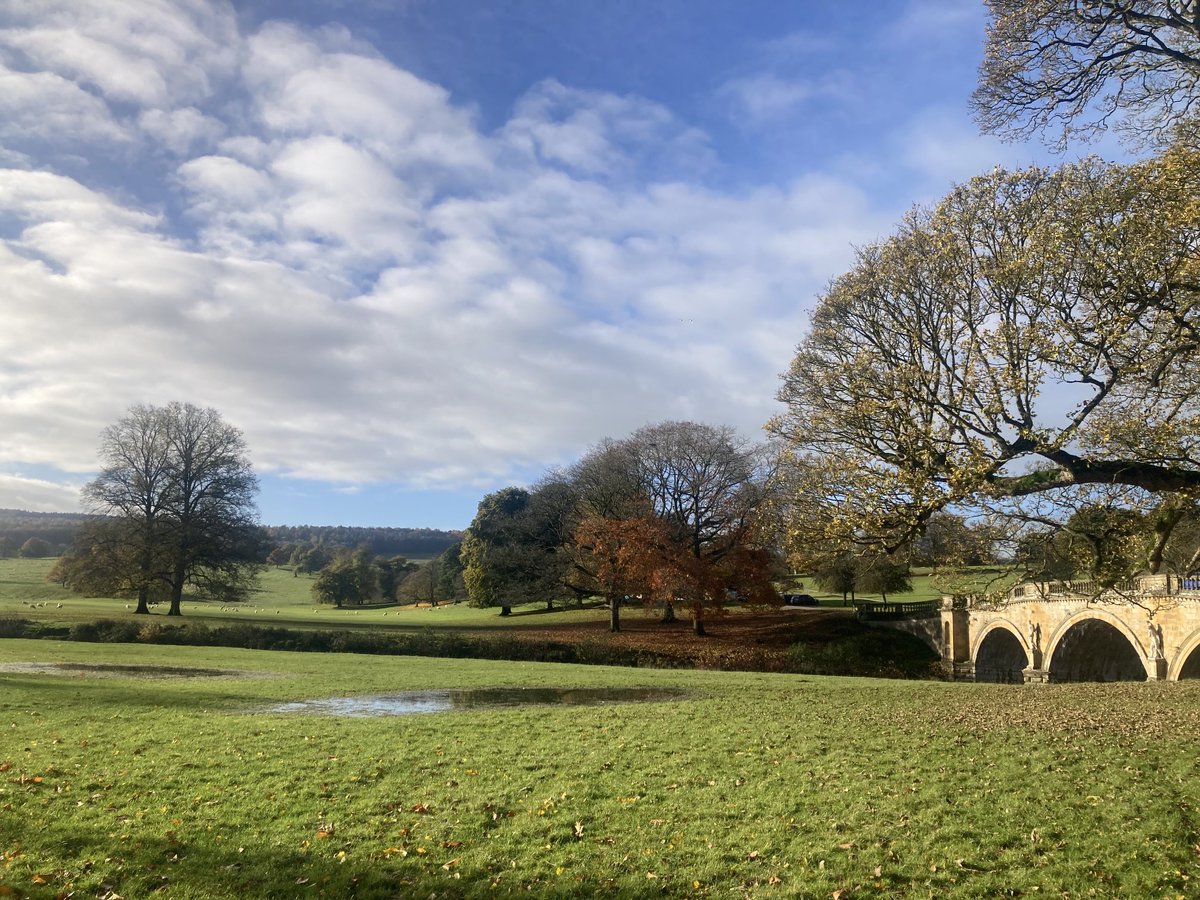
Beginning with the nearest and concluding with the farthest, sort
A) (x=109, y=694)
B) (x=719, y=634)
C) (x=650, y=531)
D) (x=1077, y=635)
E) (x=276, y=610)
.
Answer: (x=109, y=694) → (x=1077, y=635) → (x=650, y=531) → (x=719, y=634) → (x=276, y=610)

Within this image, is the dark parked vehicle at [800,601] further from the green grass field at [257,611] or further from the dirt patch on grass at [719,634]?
the green grass field at [257,611]

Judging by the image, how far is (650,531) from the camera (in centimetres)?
4278

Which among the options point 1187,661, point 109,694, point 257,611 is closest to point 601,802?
point 109,694

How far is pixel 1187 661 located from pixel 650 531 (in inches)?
960

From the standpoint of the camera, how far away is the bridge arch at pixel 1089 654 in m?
35.4

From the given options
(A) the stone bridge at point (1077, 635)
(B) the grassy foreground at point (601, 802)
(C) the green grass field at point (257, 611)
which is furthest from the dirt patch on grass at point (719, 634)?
(B) the grassy foreground at point (601, 802)

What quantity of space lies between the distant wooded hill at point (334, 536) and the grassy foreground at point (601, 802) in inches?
4261

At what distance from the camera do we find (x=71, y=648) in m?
29.8

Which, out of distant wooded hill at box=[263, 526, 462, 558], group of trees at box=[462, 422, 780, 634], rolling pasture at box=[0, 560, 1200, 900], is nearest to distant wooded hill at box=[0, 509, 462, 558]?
distant wooded hill at box=[263, 526, 462, 558]

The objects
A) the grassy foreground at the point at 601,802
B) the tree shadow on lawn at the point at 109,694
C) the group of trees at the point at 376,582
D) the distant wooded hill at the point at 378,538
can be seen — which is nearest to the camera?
the grassy foreground at the point at 601,802

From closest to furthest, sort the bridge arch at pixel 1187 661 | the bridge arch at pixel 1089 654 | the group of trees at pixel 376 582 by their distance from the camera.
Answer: the bridge arch at pixel 1187 661, the bridge arch at pixel 1089 654, the group of trees at pixel 376 582

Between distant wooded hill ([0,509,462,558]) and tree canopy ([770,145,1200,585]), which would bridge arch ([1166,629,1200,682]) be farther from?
distant wooded hill ([0,509,462,558])

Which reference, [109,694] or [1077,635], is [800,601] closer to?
[1077,635]

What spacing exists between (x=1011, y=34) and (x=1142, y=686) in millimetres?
17171
